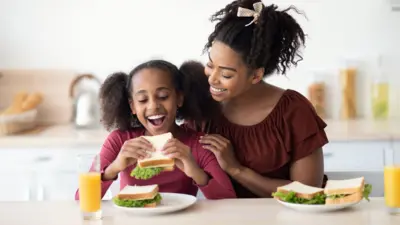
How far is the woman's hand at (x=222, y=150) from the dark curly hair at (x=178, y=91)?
0.47ft

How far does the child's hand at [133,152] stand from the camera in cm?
200

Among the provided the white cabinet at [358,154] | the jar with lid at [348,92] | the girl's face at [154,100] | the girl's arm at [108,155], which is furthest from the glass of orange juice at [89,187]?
the jar with lid at [348,92]

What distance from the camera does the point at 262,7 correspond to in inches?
87.0

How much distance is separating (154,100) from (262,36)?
1.27 ft

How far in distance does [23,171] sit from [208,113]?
1.41 meters

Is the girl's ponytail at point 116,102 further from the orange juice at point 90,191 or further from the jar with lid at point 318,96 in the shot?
the jar with lid at point 318,96

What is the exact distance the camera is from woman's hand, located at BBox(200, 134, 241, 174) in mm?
2160

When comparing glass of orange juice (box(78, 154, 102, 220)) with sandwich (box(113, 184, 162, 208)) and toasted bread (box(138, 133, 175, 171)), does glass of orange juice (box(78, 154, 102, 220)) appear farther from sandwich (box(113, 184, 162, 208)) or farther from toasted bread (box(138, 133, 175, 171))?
toasted bread (box(138, 133, 175, 171))

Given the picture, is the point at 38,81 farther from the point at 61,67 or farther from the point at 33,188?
the point at 33,188

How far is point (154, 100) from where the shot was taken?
2186 mm

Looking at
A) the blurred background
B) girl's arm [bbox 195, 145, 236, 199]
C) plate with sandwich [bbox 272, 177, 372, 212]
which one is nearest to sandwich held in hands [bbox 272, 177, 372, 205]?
plate with sandwich [bbox 272, 177, 372, 212]

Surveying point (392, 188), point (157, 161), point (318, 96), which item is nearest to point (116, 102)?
point (157, 161)

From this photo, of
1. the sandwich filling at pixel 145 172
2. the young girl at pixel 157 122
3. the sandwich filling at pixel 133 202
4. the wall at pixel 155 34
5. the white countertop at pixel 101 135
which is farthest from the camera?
the wall at pixel 155 34

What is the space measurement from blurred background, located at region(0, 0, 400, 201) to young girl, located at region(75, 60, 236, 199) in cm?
134
